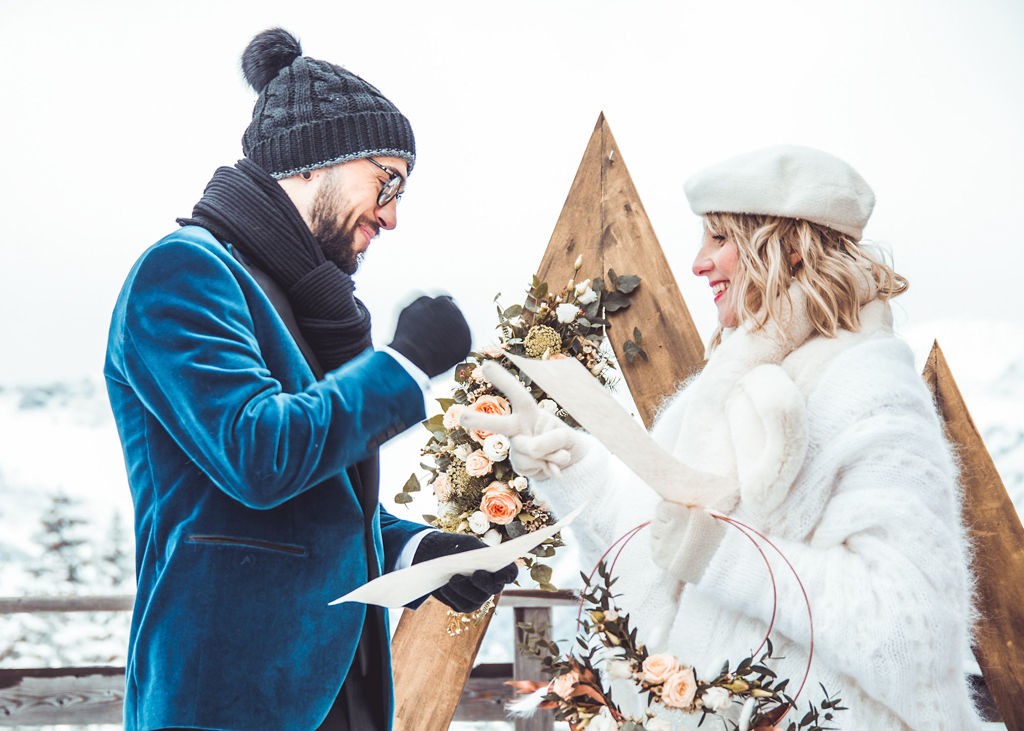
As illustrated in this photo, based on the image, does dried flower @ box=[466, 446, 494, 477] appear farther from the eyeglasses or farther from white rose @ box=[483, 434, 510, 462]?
the eyeglasses

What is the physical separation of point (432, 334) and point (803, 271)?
2.36ft

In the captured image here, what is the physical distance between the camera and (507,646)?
3.91 metres

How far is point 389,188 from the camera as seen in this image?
156 cm

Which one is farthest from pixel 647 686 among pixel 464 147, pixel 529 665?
pixel 464 147

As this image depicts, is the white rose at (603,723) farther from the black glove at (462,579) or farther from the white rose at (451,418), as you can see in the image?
the white rose at (451,418)

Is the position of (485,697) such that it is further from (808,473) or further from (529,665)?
(808,473)

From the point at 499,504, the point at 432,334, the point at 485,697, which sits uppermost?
the point at 432,334

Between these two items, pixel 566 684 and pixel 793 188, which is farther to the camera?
pixel 793 188

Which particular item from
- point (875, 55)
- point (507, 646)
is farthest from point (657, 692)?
point (507, 646)

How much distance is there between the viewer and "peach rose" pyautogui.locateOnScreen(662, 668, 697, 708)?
1.24 metres

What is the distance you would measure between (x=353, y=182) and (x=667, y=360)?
41.7 inches

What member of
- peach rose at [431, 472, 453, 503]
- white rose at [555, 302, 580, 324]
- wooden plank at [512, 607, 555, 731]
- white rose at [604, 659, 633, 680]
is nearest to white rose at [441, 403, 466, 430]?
peach rose at [431, 472, 453, 503]

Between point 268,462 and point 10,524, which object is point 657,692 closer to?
point 268,462

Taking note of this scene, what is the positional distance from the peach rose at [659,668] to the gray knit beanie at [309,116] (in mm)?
887
